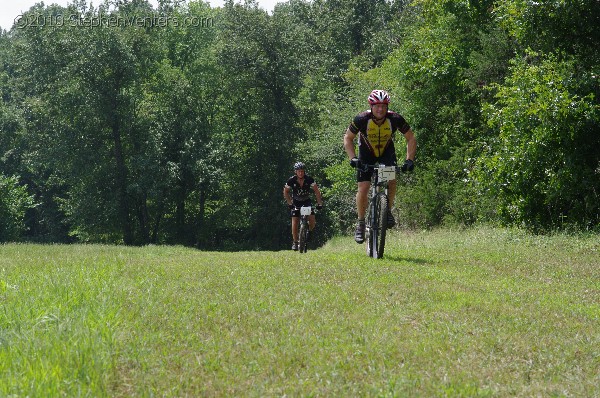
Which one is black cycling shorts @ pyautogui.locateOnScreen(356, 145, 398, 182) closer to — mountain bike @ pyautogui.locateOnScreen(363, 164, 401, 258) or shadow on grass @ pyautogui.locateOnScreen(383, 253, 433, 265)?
mountain bike @ pyautogui.locateOnScreen(363, 164, 401, 258)

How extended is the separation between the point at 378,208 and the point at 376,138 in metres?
1.04

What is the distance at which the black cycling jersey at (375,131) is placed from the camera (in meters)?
10.4

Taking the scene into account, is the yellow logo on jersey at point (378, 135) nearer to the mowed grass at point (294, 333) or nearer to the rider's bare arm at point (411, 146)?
the rider's bare arm at point (411, 146)

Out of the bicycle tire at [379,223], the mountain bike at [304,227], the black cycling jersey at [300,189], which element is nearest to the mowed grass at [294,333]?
the bicycle tire at [379,223]

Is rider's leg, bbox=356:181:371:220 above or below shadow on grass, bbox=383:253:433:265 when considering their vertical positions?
above

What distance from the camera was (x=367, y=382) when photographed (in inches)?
171

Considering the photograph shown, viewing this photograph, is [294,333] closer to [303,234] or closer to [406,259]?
[406,259]

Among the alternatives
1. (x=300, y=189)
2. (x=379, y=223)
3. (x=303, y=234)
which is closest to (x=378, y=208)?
(x=379, y=223)

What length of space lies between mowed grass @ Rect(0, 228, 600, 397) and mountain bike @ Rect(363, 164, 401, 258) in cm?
170

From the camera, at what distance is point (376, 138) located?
10508 mm

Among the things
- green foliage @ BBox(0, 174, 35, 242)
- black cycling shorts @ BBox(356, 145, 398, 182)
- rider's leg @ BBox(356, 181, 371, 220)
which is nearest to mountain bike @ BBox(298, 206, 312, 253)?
rider's leg @ BBox(356, 181, 371, 220)

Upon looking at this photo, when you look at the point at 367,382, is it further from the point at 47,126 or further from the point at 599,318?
the point at 47,126

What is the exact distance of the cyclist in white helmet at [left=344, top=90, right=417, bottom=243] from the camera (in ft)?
33.6

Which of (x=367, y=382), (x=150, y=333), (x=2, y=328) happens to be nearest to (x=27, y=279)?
(x=2, y=328)
